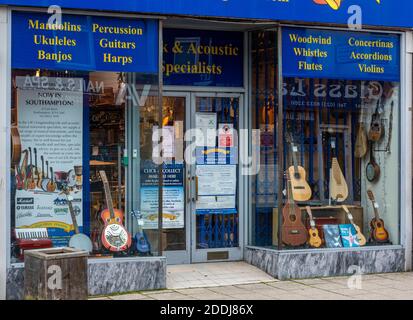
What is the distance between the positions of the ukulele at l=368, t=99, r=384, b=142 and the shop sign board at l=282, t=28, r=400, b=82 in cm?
51

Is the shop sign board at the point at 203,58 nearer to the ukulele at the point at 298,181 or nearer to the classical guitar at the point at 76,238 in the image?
the ukulele at the point at 298,181

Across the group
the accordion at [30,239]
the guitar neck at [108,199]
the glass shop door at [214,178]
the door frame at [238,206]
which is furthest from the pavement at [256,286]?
the guitar neck at [108,199]

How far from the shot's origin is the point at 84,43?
833cm

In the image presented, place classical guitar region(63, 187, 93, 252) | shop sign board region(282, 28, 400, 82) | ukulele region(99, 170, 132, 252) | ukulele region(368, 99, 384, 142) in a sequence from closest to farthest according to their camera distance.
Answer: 1. classical guitar region(63, 187, 93, 252)
2. ukulele region(99, 170, 132, 252)
3. shop sign board region(282, 28, 400, 82)
4. ukulele region(368, 99, 384, 142)

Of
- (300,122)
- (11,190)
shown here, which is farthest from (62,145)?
(300,122)

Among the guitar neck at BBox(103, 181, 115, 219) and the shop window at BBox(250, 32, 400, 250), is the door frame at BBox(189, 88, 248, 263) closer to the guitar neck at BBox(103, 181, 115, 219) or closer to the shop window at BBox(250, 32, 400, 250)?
the shop window at BBox(250, 32, 400, 250)

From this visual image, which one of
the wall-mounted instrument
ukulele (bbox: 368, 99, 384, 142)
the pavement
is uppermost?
ukulele (bbox: 368, 99, 384, 142)

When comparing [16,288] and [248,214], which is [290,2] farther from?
[16,288]

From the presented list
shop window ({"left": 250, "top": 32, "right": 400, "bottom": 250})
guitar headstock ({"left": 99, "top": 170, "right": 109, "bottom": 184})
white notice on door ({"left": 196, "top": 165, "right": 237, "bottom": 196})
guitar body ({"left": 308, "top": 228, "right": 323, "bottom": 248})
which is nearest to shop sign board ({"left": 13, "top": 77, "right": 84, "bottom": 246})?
guitar headstock ({"left": 99, "top": 170, "right": 109, "bottom": 184})

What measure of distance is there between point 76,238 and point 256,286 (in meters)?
2.33

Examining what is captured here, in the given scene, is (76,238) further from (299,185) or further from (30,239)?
(299,185)

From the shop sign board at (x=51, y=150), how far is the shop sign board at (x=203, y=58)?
1.56 m

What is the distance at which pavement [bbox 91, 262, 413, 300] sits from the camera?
813cm

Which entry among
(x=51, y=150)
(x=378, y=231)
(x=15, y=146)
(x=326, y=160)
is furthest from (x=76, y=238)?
(x=378, y=231)
